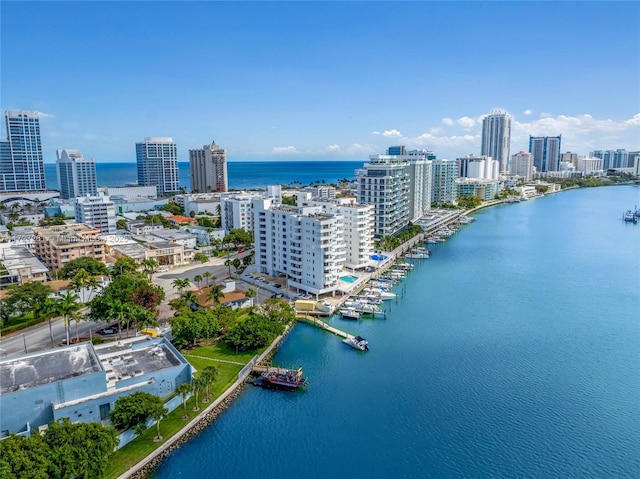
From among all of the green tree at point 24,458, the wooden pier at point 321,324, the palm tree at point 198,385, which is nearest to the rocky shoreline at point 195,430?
the palm tree at point 198,385

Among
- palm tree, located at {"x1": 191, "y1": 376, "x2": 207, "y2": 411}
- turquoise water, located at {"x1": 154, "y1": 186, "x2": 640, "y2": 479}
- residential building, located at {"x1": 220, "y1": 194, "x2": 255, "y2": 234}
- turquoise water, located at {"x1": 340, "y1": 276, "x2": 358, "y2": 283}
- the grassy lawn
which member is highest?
residential building, located at {"x1": 220, "y1": 194, "x2": 255, "y2": 234}

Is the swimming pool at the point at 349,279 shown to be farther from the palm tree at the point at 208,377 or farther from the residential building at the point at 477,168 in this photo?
the residential building at the point at 477,168

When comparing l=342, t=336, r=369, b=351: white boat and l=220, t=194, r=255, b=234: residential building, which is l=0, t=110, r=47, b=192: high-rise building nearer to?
l=220, t=194, r=255, b=234: residential building

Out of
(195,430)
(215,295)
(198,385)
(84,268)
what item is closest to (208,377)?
(198,385)

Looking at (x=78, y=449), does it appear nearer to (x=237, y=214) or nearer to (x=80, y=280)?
(x=80, y=280)

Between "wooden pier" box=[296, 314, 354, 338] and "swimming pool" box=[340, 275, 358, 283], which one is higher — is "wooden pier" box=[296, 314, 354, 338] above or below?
below

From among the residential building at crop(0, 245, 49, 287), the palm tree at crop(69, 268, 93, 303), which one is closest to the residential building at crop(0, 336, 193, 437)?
the palm tree at crop(69, 268, 93, 303)

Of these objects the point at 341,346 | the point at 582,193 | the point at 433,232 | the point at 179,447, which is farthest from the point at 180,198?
the point at 582,193

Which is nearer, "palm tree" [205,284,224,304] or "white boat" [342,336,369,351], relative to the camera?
"white boat" [342,336,369,351]
